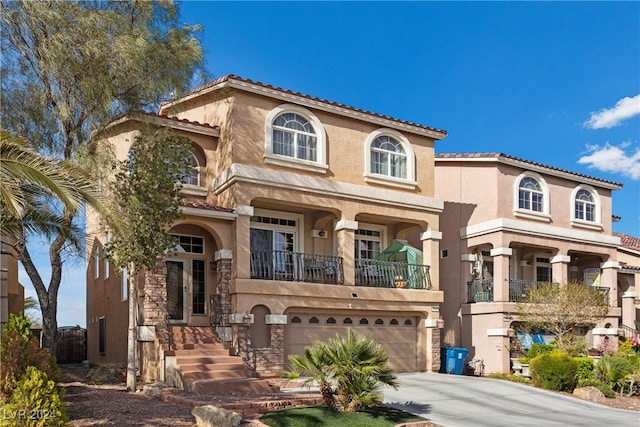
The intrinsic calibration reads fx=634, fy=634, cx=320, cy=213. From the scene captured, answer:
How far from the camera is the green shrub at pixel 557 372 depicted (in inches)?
781

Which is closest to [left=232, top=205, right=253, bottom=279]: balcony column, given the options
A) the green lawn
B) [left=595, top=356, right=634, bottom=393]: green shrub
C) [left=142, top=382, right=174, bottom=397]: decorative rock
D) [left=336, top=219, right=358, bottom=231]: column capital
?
[left=336, top=219, right=358, bottom=231]: column capital

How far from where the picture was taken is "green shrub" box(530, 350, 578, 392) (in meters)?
19.8

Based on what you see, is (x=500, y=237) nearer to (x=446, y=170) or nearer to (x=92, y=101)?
(x=446, y=170)

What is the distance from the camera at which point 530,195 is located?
2681 centimetres

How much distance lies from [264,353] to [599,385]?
10430 mm

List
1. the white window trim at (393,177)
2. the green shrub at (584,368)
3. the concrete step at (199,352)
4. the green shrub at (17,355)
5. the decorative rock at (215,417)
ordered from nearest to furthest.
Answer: the decorative rock at (215,417) < the green shrub at (17,355) < the concrete step at (199,352) < the green shrub at (584,368) < the white window trim at (393,177)

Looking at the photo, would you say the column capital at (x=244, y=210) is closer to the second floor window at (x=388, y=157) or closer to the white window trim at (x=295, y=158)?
the white window trim at (x=295, y=158)

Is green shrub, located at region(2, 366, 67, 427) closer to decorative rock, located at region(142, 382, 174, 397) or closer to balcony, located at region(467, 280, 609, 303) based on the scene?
decorative rock, located at region(142, 382, 174, 397)

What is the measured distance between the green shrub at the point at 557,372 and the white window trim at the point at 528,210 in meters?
7.29

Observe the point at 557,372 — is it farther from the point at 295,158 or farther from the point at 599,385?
the point at 295,158

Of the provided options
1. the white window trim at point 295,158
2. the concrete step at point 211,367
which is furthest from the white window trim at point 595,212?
the concrete step at point 211,367

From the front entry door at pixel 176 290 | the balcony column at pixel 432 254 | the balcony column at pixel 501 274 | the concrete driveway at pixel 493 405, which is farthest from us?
the balcony column at pixel 501 274

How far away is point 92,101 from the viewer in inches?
679

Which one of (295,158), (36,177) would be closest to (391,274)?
(295,158)
